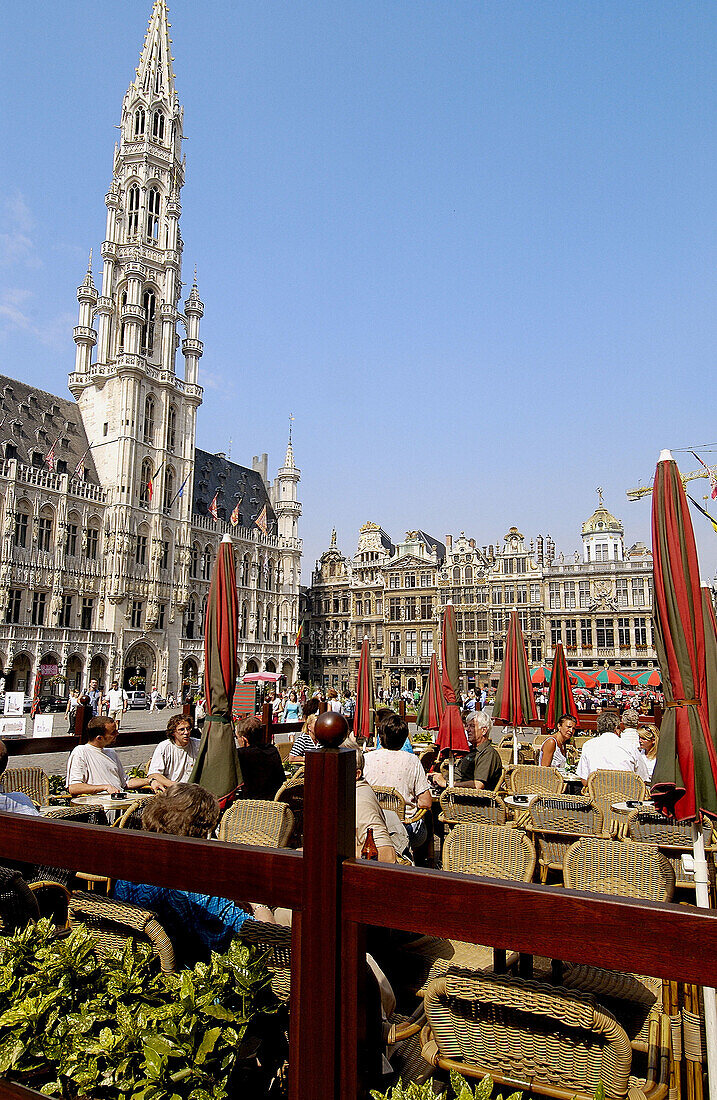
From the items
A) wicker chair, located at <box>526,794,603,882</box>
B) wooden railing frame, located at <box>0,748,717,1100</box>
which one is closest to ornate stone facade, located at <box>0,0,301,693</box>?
wicker chair, located at <box>526,794,603,882</box>

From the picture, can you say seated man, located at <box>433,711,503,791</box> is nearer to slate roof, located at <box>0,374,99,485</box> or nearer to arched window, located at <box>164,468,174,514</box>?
slate roof, located at <box>0,374,99,485</box>

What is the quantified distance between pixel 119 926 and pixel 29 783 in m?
4.58

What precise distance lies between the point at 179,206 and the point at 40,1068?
5499 centimetres

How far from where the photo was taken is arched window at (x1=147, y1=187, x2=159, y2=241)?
48.3m

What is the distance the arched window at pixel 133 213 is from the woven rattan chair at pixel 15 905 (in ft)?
170

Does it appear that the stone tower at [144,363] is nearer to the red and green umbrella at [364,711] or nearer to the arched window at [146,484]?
the arched window at [146,484]

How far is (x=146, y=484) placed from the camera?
44.7 meters

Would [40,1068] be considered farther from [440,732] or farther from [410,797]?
[440,732]

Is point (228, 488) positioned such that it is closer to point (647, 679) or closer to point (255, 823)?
point (647, 679)

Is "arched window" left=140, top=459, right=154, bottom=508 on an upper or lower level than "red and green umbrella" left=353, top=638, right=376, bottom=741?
upper

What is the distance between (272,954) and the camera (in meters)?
2.76

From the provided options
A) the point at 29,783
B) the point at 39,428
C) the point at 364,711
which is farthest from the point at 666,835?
the point at 39,428

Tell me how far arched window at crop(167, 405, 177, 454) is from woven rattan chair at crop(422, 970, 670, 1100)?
46.7 meters

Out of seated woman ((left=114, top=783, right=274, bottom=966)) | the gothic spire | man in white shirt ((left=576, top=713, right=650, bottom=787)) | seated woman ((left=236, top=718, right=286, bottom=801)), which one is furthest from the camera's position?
the gothic spire
